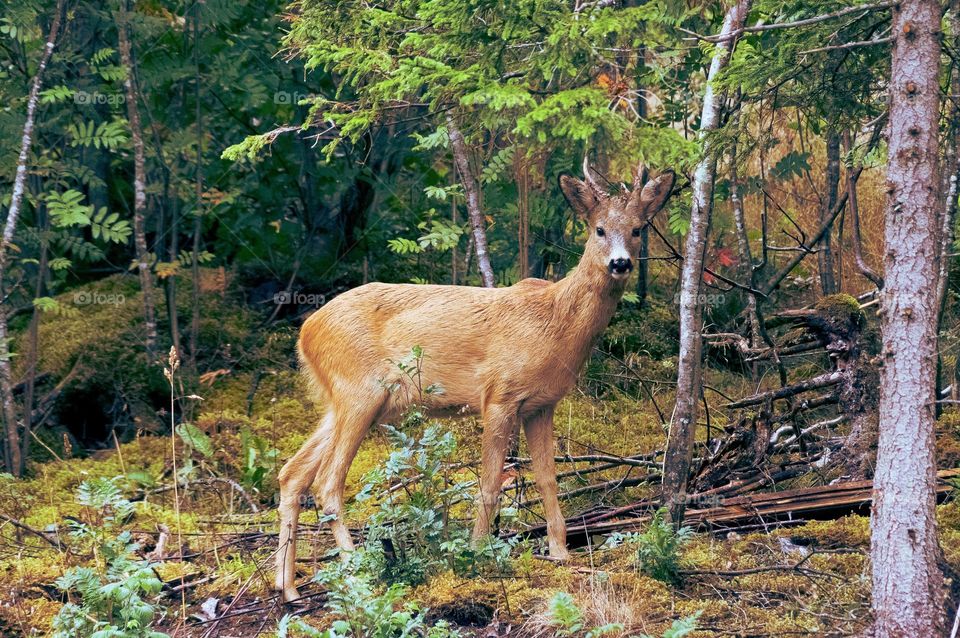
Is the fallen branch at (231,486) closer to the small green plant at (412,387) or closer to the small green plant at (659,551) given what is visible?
the small green plant at (412,387)

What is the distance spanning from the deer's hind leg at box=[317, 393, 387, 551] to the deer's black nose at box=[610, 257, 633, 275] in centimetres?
179

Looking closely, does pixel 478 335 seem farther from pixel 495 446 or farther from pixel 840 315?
pixel 840 315

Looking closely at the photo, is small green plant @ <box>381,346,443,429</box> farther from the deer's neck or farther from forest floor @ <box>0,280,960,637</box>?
the deer's neck

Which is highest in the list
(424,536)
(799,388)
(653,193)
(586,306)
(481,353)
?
(653,193)

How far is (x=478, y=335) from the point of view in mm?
7355

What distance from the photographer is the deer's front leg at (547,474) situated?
706 centimetres

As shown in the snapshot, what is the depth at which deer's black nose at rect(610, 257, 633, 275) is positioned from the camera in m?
6.62

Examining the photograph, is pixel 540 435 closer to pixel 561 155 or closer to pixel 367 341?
pixel 367 341

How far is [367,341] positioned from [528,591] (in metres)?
2.06

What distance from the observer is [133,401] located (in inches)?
423

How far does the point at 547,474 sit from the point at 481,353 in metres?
0.90

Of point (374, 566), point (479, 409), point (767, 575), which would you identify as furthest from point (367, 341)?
point (767, 575)

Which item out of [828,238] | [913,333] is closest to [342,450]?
[913,333]

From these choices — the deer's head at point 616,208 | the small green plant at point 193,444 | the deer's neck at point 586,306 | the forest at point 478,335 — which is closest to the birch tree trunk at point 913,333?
the forest at point 478,335
